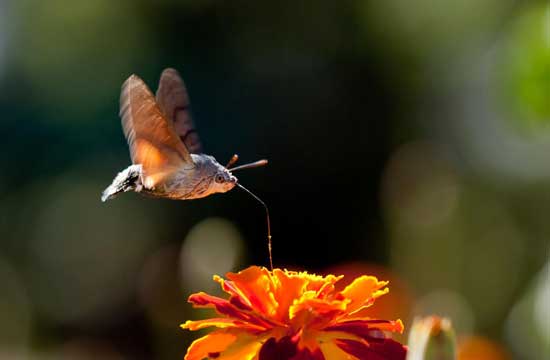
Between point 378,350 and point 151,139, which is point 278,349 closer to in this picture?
point 378,350

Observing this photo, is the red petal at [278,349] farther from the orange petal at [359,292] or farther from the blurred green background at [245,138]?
the blurred green background at [245,138]

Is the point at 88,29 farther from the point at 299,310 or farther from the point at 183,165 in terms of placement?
the point at 299,310

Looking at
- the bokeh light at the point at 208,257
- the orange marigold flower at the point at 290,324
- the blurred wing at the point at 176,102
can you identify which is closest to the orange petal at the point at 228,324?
the orange marigold flower at the point at 290,324

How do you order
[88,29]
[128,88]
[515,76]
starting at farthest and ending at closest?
[88,29] → [515,76] → [128,88]

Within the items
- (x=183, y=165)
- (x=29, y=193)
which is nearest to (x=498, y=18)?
(x=29, y=193)

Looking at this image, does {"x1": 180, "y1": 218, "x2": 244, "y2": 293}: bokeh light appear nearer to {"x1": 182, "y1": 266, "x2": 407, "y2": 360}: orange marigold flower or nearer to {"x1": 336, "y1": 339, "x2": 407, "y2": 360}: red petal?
{"x1": 182, "y1": 266, "x2": 407, "y2": 360}: orange marigold flower

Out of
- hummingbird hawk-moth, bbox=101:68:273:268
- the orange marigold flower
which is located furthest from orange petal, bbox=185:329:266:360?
hummingbird hawk-moth, bbox=101:68:273:268
